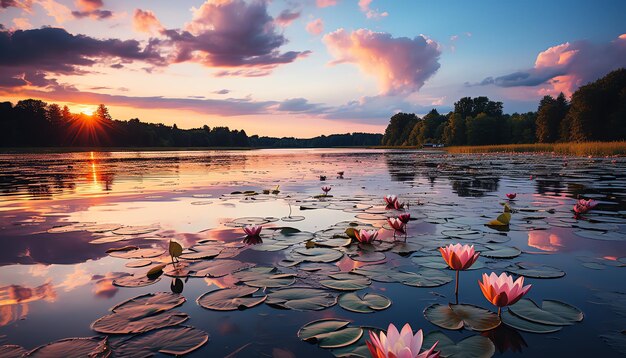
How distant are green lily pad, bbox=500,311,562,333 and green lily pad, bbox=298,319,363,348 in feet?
3.40

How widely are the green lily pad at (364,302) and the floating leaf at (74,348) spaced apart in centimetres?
159

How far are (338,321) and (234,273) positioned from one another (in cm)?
141

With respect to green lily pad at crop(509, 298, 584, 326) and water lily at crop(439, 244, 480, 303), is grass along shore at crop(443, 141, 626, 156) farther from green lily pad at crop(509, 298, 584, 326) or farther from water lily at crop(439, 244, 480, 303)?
water lily at crop(439, 244, 480, 303)

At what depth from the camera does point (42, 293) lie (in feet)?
9.70

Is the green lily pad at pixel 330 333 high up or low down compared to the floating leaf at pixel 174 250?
down

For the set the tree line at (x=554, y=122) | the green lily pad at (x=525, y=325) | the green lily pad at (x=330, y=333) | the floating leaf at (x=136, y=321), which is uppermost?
the tree line at (x=554, y=122)

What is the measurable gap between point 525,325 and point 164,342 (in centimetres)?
234

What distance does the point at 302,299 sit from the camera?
108 inches

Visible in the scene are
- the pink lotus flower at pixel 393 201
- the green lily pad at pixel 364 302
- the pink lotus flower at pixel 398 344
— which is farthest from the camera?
the pink lotus flower at pixel 393 201

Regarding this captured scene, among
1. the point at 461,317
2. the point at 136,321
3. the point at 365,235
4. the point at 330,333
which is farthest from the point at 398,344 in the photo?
the point at 365,235

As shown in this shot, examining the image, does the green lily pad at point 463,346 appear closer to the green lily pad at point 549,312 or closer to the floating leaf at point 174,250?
the green lily pad at point 549,312

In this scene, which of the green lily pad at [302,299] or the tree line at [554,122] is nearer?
the green lily pad at [302,299]

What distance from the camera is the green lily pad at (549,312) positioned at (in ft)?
7.54

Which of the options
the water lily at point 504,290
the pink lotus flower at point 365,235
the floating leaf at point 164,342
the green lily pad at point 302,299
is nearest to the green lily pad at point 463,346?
the water lily at point 504,290
